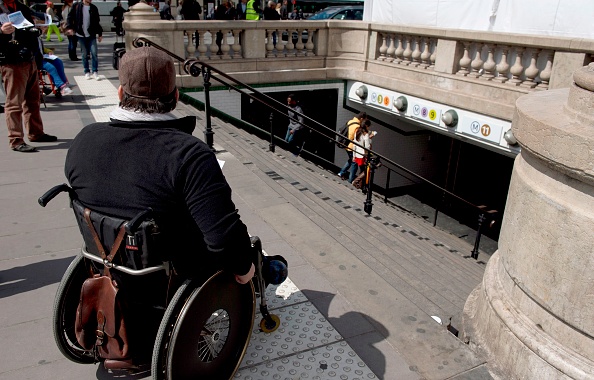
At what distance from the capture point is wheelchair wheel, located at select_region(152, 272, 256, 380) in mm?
2373

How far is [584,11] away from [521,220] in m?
7.47

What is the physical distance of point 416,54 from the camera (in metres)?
11.2

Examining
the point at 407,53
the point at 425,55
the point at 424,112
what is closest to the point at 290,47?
the point at 407,53

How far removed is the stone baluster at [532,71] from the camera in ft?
29.2

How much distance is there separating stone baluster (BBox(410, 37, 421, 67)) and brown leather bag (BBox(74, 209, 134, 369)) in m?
10.0

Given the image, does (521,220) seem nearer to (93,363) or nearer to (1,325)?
(93,363)

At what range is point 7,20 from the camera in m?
6.20

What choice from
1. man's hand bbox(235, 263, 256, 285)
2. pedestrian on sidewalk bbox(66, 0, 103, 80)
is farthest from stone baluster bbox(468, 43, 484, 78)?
man's hand bbox(235, 263, 256, 285)

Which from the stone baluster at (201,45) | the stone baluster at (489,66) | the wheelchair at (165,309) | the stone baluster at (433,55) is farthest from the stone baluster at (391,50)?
the wheelchair at (165,309)

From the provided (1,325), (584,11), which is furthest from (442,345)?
(584,11)

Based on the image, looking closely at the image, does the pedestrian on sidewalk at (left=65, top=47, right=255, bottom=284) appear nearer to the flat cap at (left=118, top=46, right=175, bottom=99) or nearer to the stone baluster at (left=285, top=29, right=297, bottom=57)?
the flat cap at (left=118, top=46, right=175, bottom=99)

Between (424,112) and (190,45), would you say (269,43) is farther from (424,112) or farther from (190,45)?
(424,112)

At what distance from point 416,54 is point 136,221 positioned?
10113 millimetres

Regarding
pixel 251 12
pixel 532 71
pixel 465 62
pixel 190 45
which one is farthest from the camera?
pixel 251 12
